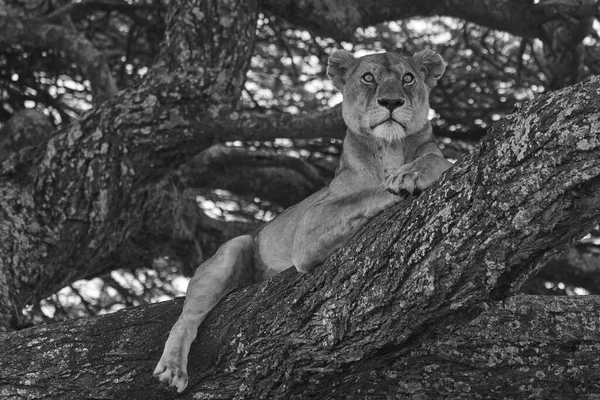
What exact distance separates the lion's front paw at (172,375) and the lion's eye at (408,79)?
6.26 ft

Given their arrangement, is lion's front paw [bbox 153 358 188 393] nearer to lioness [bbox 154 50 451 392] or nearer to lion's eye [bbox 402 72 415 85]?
lioness [bbox 154 50 451 392]

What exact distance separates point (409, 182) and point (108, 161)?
2943 mm

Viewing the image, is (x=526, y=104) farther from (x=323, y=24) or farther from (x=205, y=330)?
(x=323, y=24)

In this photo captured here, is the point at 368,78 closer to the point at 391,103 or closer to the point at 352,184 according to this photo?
the point at 391,103

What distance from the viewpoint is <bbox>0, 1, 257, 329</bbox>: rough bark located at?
6457 mm

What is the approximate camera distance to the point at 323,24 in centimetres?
757

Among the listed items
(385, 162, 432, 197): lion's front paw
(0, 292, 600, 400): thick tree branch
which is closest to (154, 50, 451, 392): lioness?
(385, 162, 432, 197): lion's front paw

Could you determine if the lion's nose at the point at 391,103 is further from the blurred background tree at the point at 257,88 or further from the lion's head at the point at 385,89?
the blurred background tree at the point at 257,88

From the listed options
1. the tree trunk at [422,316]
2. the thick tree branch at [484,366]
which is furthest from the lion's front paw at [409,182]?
the thick tree branch at [484,366]

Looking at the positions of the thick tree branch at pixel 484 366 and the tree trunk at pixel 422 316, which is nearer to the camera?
the tree trunk at pixel 422 316

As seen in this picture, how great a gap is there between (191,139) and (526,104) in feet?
11.6

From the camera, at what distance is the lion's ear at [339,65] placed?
224 inches

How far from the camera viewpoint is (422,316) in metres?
3.81

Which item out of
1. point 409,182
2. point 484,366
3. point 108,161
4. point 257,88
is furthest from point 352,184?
point 257,88
